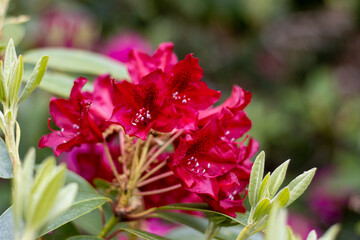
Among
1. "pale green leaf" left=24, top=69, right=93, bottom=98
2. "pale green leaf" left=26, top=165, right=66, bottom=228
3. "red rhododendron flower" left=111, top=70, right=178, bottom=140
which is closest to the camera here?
"pale green leaf" left=26, top=165, right=66, bottom=228

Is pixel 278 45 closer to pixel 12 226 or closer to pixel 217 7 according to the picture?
pixel 217 7

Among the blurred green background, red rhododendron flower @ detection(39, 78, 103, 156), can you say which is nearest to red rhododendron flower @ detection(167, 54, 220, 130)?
red rhododendron flower @ detection(39, 78, 103, 156)

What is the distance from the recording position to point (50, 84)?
1.03m

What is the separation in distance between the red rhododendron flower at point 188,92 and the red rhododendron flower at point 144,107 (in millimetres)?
23

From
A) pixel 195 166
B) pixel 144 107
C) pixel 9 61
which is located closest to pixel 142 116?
pixel 144 107

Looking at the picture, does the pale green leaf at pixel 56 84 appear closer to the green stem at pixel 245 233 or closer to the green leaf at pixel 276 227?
the green stem at pixel 245 233

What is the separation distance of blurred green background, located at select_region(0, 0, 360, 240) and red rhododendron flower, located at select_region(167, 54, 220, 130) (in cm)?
110

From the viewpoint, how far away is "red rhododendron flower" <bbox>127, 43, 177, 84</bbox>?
906 millimetres

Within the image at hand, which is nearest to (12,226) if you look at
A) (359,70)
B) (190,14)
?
(190,14)

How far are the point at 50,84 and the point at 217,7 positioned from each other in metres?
2.04

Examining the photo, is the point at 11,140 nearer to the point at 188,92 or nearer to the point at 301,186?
the point at 188,92

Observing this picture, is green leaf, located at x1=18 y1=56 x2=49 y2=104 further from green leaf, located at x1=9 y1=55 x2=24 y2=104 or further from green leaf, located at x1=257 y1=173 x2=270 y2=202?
green leaf, located at x1=257 y1=173 x2=270 y2=202

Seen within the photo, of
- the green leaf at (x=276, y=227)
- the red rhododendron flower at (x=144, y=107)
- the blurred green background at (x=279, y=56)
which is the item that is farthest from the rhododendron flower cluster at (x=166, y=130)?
the blurred green background at (x=279, y=56)

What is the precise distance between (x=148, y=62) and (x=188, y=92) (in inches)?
4.7
